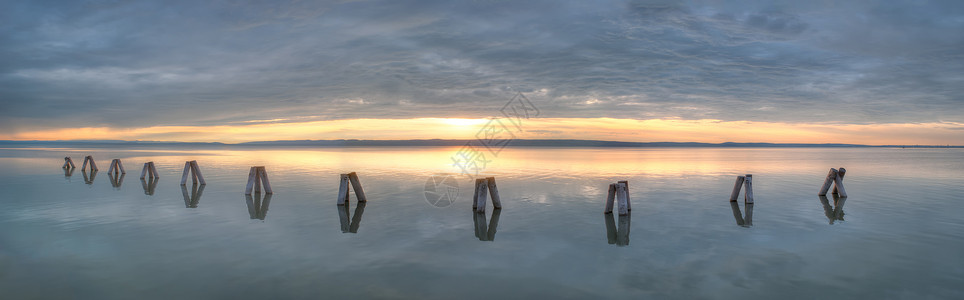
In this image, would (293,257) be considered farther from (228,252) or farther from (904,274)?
(904,274)

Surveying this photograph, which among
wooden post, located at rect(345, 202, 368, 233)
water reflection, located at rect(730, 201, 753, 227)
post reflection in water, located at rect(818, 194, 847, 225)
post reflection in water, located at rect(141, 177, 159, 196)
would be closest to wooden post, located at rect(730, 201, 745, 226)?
water reflection, located at rect(730, 201, 753, 227)

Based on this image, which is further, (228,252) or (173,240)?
(173,240)

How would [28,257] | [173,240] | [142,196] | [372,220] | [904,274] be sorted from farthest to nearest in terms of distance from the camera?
[142,196]
[372,220]
[173,240]
[28,257]
[904,274]

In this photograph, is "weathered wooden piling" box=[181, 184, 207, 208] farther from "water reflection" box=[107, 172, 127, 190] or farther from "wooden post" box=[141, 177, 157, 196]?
"water reflection" box=[107, 172, 127, 190]

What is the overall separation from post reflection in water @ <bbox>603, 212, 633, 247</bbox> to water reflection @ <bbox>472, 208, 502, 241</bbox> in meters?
3.42

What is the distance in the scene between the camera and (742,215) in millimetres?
17750

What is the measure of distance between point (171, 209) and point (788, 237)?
21915 mm

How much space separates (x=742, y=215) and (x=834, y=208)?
539cm

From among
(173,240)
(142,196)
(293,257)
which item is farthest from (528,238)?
(142,196)

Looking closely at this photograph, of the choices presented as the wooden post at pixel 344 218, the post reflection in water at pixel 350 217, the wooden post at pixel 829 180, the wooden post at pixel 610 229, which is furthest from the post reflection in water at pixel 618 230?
the wooden post at pixel 829 180

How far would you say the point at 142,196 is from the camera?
75.6 ft

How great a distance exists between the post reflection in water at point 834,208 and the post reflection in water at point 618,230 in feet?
23.1

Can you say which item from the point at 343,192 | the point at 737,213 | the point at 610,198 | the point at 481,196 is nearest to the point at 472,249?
the point at 481,196

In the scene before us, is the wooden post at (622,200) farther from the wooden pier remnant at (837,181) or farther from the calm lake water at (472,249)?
the wooden pier remnant at (837,181)
